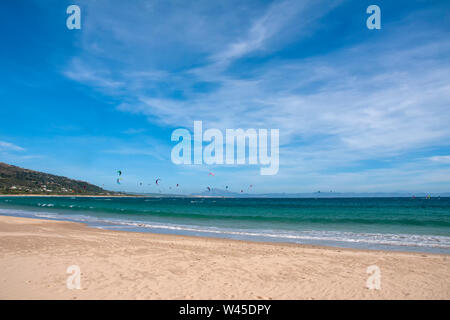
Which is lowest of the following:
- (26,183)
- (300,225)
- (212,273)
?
(300,225)

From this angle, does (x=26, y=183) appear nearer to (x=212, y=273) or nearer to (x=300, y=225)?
(x=300, y=225)

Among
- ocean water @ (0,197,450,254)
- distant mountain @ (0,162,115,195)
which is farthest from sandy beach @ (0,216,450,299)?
distant mountain @ (0,162,115,195)

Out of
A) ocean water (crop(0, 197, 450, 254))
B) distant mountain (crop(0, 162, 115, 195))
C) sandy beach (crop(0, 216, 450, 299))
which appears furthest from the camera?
distant mountain (crop(0, 162, 115, 195))

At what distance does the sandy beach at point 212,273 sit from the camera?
23.3 ft

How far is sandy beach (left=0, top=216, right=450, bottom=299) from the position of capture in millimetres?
7105

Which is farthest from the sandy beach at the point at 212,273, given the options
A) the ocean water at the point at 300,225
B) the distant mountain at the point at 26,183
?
the distant mountain at the point at 26,183

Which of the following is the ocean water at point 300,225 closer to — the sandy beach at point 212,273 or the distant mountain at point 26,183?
the sandy beach at point 212,273

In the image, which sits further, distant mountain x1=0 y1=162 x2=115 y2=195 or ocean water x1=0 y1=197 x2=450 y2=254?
distant mountain x1=0 y1=162 x2=115 y2=195

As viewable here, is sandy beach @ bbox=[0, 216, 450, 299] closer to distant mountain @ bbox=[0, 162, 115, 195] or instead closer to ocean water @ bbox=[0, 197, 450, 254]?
ocean water @ bbox=[0, 197, 450, 254]

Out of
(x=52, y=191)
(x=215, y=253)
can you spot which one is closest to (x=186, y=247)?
(x=215, y=253)

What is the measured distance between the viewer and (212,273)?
904cm

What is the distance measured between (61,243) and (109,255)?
191 inches

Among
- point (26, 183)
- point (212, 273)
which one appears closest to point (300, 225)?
point (212, 273)

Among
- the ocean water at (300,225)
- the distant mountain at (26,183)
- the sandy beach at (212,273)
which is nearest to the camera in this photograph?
the sandy beach at (212,273)
